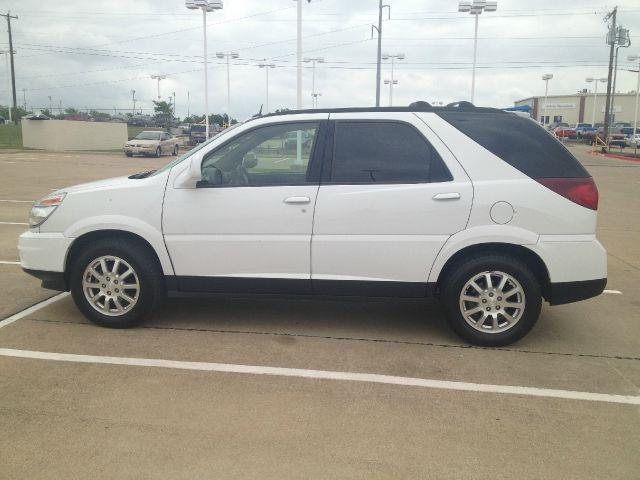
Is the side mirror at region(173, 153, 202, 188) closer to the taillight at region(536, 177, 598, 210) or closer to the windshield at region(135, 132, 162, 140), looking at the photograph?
the taillight at region(536, 177, 598, 210)

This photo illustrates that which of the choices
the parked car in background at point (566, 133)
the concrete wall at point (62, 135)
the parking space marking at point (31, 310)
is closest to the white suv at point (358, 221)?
the parking space marking at point (31, 310)

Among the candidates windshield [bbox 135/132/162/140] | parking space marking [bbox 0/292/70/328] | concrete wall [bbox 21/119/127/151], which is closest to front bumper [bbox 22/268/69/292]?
parking space marking [bbox 0/292/70/328]

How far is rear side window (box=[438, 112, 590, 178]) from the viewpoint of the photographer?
4.60m

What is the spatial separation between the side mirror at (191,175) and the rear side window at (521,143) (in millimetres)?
2024

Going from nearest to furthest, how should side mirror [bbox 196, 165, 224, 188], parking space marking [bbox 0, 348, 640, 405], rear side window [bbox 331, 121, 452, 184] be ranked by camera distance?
parking space marking [bbox 0, 348, 640, 405]
rear side window [bbox 331, 121, 452, 184]
side mirror [bbox 196, 165, 224, 188]

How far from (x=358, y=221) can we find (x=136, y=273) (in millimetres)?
1908

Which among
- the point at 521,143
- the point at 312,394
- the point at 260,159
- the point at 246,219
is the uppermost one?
the point at 521,143

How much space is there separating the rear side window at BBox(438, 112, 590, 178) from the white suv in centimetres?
1

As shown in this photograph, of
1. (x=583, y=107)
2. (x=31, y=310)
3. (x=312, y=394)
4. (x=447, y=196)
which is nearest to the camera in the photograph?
(x=312, y=394)

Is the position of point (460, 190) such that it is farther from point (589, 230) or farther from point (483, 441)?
point (483, 441)

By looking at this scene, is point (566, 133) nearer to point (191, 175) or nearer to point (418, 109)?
point (418, 109)

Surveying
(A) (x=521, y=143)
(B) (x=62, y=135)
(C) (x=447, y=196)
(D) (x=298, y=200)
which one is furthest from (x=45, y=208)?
(B) (x=62, y=135)

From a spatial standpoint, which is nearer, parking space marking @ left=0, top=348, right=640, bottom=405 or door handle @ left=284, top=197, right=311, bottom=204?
parking space marking @ left=0, top=348, right=640, bottom=405

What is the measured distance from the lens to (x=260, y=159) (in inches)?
198
